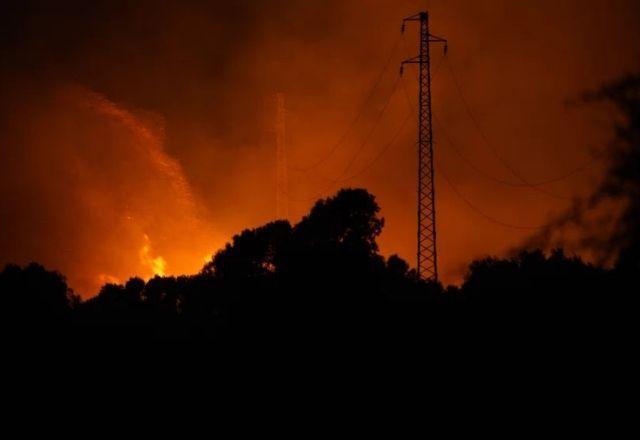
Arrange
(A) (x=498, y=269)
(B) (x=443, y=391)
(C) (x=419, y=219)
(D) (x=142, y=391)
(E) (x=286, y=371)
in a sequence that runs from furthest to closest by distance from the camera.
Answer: (C) (x=419, y=219)
(A) (x=498, y=269)
(D) (x=142, y=391)
(E) (x=286, y=371)
(B) (x=443, y=391)

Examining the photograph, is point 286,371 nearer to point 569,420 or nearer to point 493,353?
point 493,353

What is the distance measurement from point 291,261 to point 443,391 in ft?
36.7

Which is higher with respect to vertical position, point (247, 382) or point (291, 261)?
point (291, 261)

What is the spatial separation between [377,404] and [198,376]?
1035 centimetres

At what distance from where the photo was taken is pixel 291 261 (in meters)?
33.4

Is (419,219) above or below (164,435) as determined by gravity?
above

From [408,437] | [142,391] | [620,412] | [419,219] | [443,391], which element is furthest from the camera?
[419,219]

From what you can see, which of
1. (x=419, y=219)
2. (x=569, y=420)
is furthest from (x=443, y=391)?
(x=419, y=219)

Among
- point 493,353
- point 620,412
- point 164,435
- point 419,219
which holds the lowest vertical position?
point 164,435

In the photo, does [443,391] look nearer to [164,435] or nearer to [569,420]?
[569,420]

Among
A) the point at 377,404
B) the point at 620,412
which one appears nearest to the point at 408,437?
the point at 377,404

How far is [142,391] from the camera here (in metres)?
31.5

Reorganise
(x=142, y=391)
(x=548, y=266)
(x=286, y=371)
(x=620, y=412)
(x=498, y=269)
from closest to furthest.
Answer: (x=620, y=412) → (x=286, y=371) → (x=142, y=391) → (x=548, y=266) → (x=498, y=269)

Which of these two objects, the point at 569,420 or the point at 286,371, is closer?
the point at 569,420
